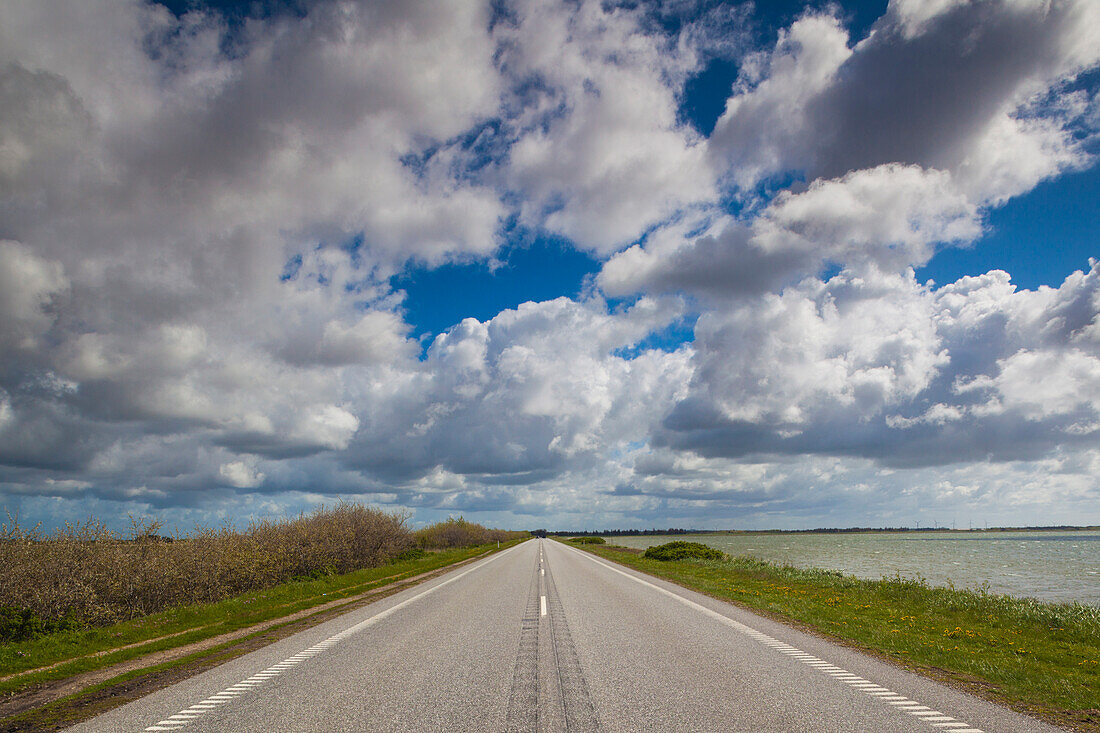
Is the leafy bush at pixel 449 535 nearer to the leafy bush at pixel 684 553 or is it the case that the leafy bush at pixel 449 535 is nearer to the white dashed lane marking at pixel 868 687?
the leafy bush at pixel 684 553

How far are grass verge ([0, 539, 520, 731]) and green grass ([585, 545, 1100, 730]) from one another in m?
11.2

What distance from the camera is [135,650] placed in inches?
432

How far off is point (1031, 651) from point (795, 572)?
16.5 m

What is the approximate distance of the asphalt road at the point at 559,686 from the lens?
5602 mm

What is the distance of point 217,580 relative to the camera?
70.4 feet

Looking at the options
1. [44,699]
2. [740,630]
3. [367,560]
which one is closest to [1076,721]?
[740,630]

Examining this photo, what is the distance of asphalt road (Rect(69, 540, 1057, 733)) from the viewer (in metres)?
5.60

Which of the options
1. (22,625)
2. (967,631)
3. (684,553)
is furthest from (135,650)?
(684,553)

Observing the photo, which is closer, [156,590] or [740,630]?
[740,630]

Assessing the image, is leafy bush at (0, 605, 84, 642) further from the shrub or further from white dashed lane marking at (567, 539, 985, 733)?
white dashed lane marking at (567, 539, 985, 733)

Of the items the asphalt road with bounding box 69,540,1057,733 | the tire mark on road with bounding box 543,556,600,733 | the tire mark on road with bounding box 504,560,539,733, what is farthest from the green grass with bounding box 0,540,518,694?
the tire mark on road with bounding box 543,556,600,733

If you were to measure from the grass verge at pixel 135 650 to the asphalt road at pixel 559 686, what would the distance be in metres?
0.72

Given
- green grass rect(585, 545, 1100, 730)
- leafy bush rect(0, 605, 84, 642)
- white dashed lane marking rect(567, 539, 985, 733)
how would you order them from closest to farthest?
white dashed lane marking rect(567, 539, 985, 733) → green grass rect(585, 545, 1100, 730) → leafy bush rect(0, 605, 84, 642)

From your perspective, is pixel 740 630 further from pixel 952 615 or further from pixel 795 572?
pixel 795 572
